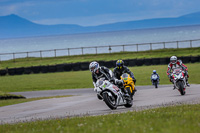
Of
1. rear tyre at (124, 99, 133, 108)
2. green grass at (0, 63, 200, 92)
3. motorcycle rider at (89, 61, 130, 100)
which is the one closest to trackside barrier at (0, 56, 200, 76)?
green grass at (0, 63, 200, 92)

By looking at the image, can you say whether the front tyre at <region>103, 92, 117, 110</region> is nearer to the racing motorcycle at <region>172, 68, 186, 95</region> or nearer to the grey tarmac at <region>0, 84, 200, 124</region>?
the grey tarmac at <region>0, 84, 200, 124</region>

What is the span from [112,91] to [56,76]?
27.5 metres

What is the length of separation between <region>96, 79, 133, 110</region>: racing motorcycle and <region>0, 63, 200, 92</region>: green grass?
15514 mm

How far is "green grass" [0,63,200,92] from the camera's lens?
31.7 metres

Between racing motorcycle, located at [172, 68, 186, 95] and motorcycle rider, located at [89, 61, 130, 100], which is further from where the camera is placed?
racing motorcycle, located at [172, 68, 186, 95]

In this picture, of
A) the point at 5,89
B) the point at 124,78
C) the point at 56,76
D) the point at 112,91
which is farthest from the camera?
the point at 56,76

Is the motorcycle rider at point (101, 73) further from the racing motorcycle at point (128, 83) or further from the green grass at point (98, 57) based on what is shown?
the green grass at point (98, 57)

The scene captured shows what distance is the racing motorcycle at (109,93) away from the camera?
507 inches

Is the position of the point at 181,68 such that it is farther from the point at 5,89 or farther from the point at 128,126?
the point at 5,89

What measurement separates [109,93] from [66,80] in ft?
76.9

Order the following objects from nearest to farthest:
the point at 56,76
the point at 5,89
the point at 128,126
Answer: the point at 128,126
the point at 5,89
the point at 56,76

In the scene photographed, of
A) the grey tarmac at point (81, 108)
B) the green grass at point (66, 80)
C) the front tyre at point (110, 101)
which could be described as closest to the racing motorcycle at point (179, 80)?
the grey tarmac at point (81, 108)

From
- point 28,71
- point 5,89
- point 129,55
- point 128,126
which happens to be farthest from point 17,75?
point 128,126

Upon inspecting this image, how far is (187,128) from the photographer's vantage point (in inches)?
289
